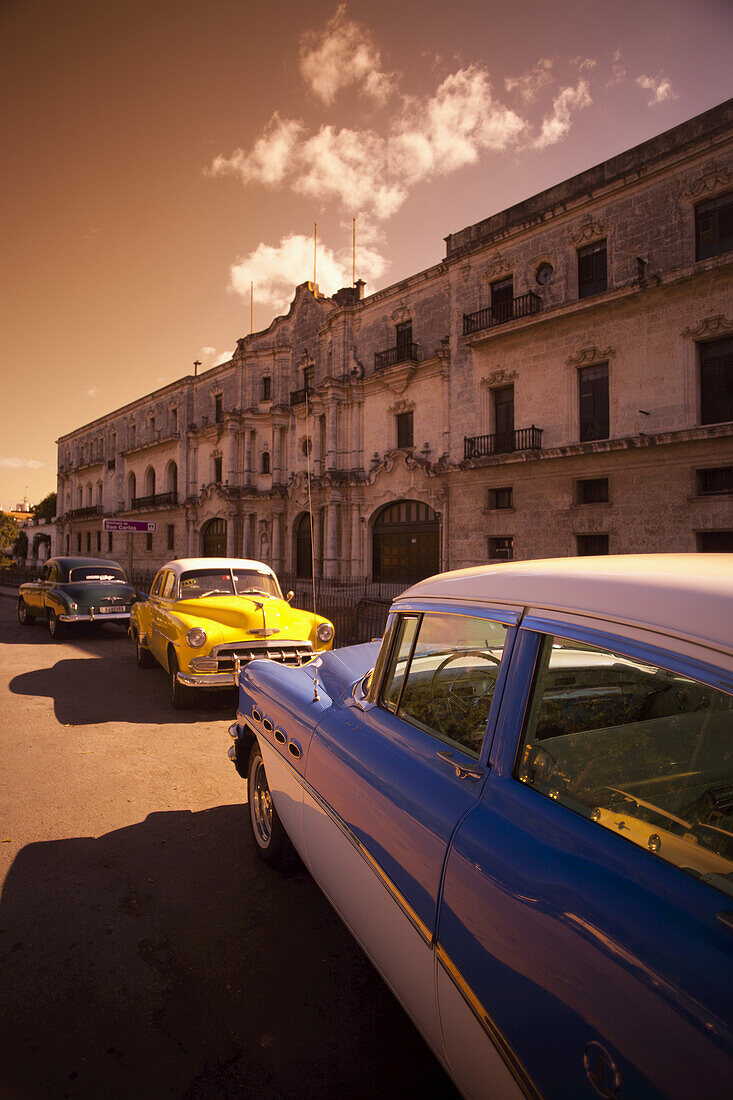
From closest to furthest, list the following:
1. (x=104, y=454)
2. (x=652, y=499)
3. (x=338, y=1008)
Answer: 1. (x=338, y=1008)
2. (x=652, y=499)
3. (x=104, y=454)

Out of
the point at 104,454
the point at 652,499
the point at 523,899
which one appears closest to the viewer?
the point at 523,899

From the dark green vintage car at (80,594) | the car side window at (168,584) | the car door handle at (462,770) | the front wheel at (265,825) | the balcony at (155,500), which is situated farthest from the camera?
the balcony at (155,500)

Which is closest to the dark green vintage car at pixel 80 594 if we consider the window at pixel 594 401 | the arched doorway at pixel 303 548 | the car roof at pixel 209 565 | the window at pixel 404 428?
the car roof at pixel 209 565

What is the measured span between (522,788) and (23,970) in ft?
8.39

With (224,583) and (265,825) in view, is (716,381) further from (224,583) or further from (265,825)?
(265,825)

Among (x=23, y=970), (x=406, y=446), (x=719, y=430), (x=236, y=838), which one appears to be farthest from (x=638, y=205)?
→ (x=23, y=970)

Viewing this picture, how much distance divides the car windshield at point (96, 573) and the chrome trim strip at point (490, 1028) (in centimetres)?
1307

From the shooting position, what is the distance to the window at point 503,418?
1964cm

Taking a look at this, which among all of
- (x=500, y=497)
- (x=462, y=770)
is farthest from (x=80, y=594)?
(x=500, y=497)

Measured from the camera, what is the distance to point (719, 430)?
47.5 feet

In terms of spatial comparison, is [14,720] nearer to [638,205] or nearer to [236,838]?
[236,838]

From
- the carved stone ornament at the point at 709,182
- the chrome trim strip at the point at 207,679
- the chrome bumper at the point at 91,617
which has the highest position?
the carved stone ornament at the point at 709,182

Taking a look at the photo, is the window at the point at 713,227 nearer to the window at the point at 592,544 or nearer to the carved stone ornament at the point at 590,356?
the carved stone ornament at the point at 590,356

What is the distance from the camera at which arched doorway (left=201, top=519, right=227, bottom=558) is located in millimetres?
33719
